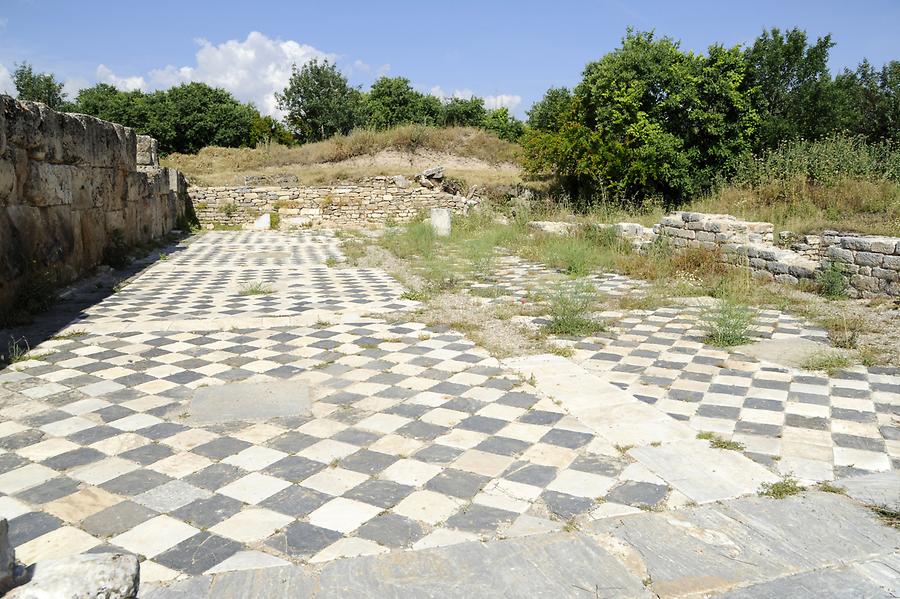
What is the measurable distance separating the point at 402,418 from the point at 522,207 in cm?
1512

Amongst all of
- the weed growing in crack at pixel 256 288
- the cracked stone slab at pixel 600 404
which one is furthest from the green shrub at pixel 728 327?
the weed growing in crack at pixel 256 288

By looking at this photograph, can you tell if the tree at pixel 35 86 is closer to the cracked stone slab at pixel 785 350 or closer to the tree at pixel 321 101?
the tree at pixel 321 101

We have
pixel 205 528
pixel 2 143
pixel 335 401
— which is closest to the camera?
pixel 205 528

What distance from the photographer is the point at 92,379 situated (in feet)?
16.0

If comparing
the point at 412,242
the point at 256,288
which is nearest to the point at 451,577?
the point at 256,288

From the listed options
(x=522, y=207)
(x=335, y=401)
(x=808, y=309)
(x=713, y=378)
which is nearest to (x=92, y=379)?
(x=335, y=401)

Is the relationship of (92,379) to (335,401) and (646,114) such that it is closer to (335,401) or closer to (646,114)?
(335,401)

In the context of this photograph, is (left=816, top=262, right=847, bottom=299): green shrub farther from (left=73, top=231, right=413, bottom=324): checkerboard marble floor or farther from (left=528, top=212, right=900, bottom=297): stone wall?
(left=73, top=231, right=413, bottom=324): checkerboard marble floor

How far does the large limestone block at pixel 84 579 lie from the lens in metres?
1.66

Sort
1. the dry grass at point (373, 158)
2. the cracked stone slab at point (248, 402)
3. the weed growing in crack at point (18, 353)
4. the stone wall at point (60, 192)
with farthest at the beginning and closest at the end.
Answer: the dry grass at point (373, 158) < the stone wall at point (60, 192) < the weed growing in crack at point (18, 353) < the cracked stone slab at point (248, 402)

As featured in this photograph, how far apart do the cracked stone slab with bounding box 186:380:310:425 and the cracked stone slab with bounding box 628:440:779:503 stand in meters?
2.29

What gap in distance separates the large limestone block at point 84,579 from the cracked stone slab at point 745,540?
72.6 inches

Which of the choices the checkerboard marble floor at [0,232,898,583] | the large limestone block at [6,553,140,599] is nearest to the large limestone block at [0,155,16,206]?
the checkerboard marble floor at [0,232,898,583]

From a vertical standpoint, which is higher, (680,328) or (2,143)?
(2,143)
